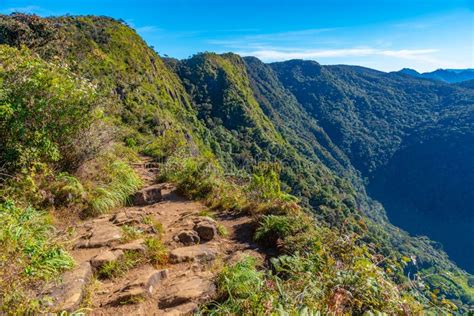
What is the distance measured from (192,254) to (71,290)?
1632mm

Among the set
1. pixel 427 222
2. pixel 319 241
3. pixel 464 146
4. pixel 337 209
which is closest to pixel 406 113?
pixel 464 146

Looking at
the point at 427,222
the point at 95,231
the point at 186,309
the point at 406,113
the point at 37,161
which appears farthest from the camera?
the point at 406,113

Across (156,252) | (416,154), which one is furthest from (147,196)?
(416,154)

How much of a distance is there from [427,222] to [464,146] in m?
45.7

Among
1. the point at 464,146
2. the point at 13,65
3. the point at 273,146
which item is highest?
the point at 13,65

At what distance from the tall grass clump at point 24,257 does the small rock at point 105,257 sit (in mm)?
323

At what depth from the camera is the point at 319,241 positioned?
14.2 feet

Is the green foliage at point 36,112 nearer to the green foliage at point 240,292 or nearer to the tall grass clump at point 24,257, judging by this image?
the tall grass clump at point 24,257

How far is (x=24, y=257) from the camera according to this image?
10.5ft

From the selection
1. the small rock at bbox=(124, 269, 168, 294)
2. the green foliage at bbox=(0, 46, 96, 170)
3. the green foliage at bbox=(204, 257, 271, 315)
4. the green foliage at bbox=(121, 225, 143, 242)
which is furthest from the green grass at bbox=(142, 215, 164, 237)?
the green foliage at bbox=(0, 46, 96, 170)

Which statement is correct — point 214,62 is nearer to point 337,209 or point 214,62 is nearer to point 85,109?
point 337,209

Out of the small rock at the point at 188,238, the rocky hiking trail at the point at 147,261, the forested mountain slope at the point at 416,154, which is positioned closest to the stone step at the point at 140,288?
the rocky hiking trail at the point at 147,261

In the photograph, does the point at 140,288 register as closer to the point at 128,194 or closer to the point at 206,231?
the point at 206,231

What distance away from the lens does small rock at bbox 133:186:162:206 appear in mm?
6422
